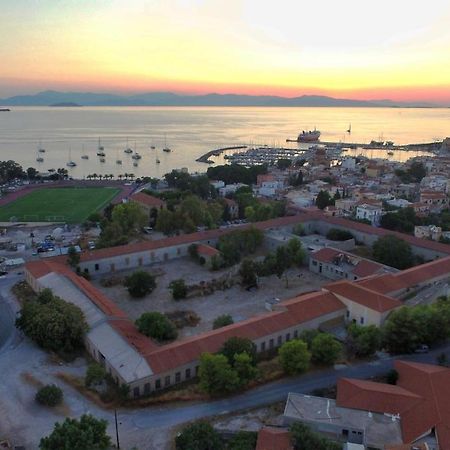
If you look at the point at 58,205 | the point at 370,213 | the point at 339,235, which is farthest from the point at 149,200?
the point at 370,213

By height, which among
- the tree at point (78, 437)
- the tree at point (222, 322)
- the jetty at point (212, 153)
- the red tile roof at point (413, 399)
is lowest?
the jetty at point (212, 153)

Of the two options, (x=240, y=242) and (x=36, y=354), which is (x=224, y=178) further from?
(x=36, y=354)

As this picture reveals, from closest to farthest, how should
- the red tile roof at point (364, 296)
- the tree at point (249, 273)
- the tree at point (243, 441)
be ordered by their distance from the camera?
1. the tree at point (243, 441)
2. the red tile roof at point (364, 296)
3. the tree at point (249, 273)

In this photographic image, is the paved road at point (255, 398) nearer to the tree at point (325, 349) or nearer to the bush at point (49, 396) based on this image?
the tree at point (325, 349)

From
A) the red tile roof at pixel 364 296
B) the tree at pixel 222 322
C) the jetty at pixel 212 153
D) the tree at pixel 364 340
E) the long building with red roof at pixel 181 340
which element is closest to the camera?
the long building with red roof at pixel 181 340

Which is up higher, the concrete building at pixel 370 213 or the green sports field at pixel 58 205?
the concrete building at pixel 370 213

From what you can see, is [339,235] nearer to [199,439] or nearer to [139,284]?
[139,284]

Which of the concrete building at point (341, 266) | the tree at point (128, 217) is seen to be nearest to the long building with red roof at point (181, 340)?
the concrete building at point (341, 266)
